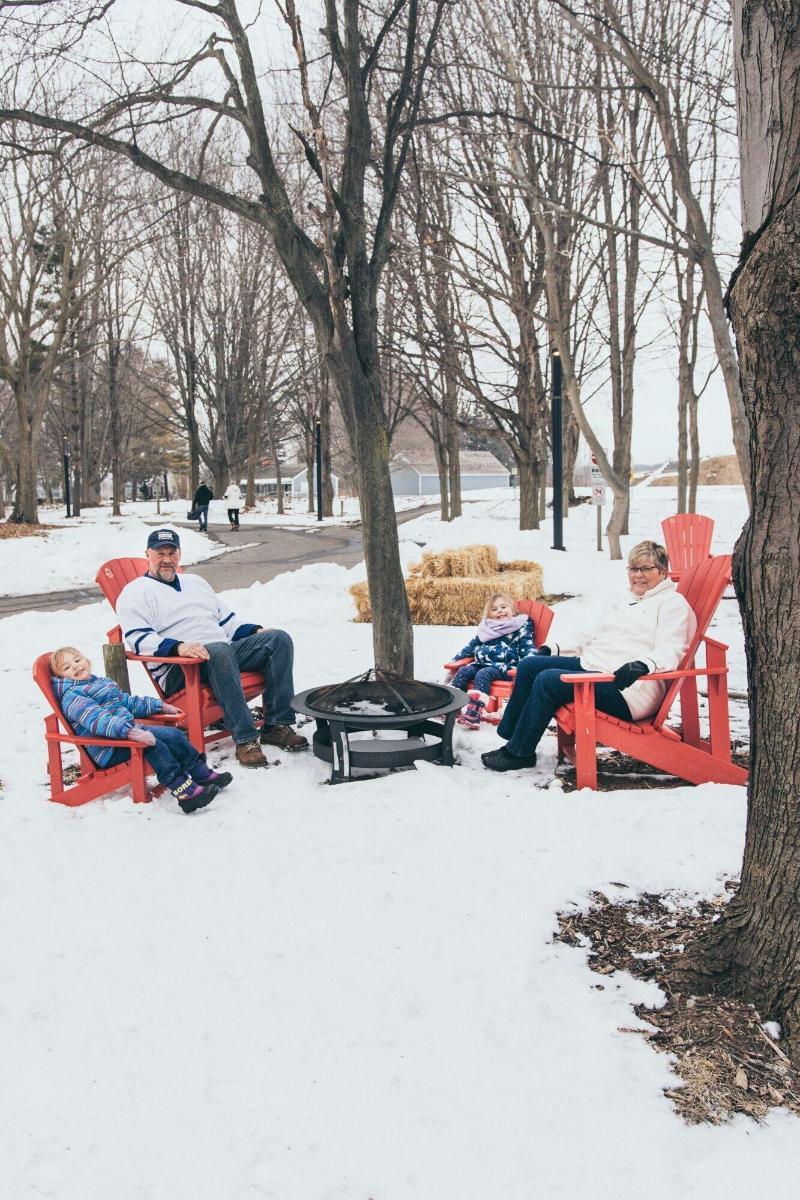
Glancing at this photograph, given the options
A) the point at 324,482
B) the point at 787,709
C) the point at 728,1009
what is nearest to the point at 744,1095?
the point at 728,1009

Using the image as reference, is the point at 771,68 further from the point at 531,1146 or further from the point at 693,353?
the point at 693,353

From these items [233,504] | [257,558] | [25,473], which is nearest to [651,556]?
[257,558]

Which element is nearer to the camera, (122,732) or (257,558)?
(122,732)

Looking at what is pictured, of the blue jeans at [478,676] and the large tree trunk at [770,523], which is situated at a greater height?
the large tree trunk at [770,523]

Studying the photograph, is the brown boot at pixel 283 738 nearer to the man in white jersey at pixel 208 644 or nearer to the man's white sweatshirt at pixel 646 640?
the man in white jersey at pixel 208 644

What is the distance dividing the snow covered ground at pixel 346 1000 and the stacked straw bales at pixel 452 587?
517 cm

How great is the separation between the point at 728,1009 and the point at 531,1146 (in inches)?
29.9

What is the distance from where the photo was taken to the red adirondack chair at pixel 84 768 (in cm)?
448

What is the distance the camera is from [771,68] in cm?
242

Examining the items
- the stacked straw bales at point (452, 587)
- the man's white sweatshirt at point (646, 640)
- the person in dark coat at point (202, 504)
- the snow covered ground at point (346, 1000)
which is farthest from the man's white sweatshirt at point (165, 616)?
the person in dark coat at point (202, 504)

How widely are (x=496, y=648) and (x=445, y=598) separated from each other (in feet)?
12.6

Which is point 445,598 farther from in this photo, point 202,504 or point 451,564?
point 202,504

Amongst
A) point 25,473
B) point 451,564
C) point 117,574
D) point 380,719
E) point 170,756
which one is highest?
point 25,473

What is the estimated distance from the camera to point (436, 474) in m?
79.6
